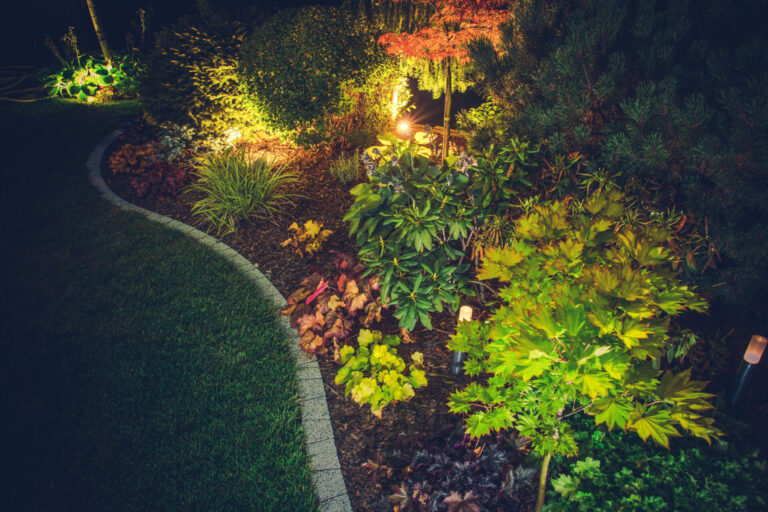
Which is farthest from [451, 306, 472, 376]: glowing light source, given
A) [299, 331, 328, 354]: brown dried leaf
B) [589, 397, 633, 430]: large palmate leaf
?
[589, 397, 633, 430]: large palmate leaf

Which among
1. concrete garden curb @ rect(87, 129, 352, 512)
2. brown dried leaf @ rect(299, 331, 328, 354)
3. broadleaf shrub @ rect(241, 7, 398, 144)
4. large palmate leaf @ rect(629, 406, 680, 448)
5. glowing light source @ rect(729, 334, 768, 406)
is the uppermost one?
broadleaf shrub @ rect(241, 7, 398, 144)

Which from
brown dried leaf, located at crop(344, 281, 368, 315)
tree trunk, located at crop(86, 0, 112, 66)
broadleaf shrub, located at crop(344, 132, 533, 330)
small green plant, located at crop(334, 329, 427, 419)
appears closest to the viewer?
small green plant, located at crop(334, 329, 427, 419)

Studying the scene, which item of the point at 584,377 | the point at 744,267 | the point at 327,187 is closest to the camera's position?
the point at 584,377

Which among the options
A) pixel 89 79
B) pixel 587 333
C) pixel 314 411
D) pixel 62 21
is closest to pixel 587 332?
pixel 587 333

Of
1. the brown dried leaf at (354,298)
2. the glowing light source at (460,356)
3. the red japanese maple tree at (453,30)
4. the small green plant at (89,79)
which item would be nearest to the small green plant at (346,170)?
the red japanese maple tree at (453,30)

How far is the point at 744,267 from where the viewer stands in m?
2.70

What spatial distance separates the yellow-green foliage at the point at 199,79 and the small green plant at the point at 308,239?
3162mm

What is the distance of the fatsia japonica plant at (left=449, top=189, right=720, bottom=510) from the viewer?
1.45 meters

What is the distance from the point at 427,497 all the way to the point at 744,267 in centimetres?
272

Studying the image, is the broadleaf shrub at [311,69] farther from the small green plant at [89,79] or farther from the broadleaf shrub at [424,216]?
the small green plant at [89,79]

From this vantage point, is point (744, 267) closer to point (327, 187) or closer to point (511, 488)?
point (511, 488)

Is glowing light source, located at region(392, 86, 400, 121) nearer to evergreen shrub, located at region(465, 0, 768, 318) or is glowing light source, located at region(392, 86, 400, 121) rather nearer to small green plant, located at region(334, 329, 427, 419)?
evergreen shrub, located at region(465, 0, 768, 318)

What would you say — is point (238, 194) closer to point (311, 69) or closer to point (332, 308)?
point (311, 69)

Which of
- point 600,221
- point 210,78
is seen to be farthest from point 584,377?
point 210,78
